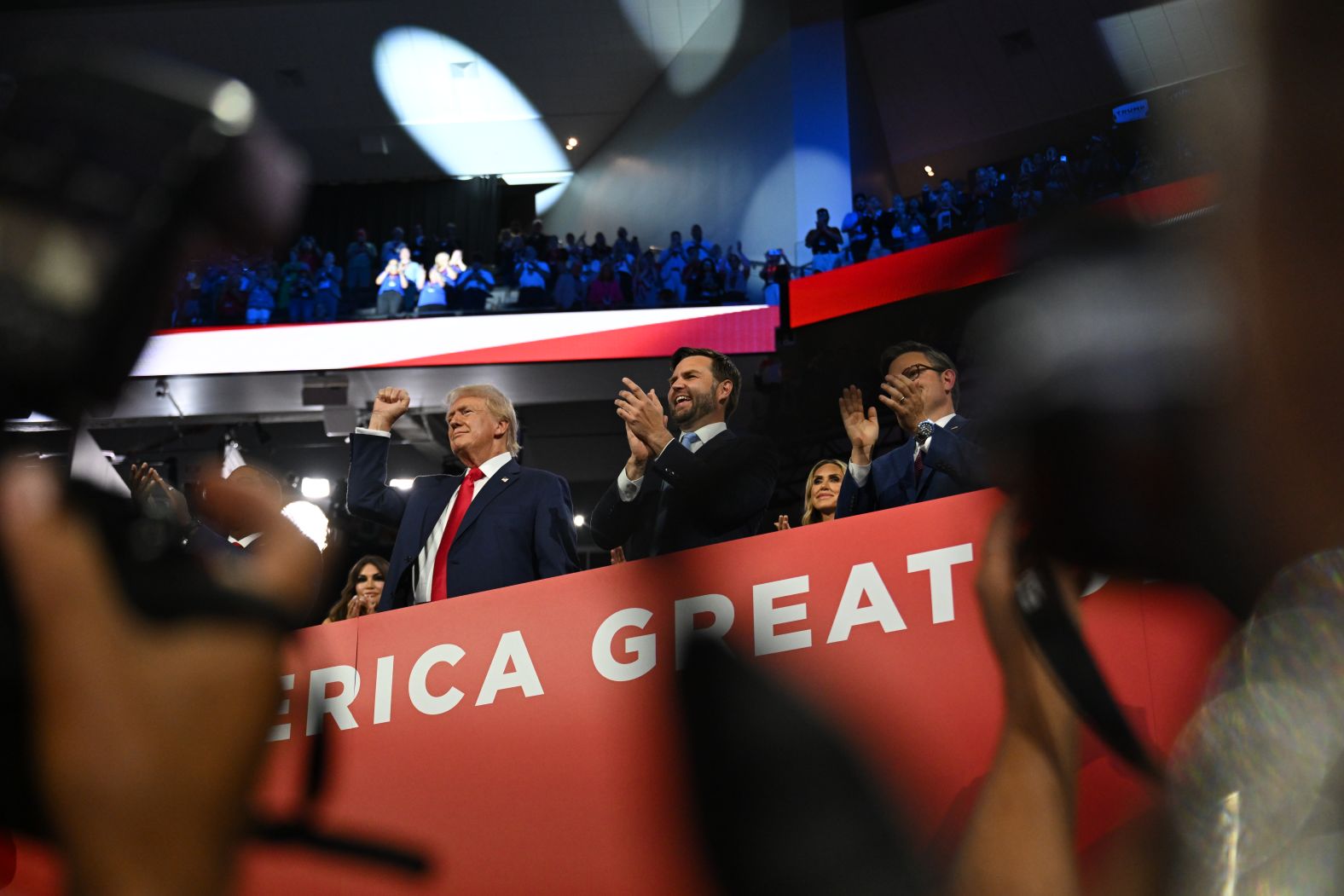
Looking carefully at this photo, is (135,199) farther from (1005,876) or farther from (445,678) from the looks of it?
(445,678)

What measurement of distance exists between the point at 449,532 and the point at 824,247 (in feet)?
25.3

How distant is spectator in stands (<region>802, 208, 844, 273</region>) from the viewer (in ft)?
32.7

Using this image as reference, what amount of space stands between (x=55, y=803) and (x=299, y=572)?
7.7 inches

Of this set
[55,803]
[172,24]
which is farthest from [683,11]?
[55,803]

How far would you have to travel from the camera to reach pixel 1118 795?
0.58 meters

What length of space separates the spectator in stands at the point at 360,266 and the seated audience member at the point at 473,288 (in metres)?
1.56

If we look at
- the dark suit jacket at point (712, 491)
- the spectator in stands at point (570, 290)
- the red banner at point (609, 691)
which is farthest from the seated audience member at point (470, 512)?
the spectator in stands at point (570, 290)

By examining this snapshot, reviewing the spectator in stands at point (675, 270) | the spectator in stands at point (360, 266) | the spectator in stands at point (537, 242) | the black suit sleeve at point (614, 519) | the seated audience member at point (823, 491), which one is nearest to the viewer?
the black suit sleeve at point (614, 519)

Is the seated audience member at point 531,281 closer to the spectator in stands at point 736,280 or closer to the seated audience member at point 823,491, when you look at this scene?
the spectator in stands at point 736,280

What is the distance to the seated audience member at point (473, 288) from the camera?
10.6 metres

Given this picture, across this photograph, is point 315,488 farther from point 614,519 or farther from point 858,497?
point 858,497

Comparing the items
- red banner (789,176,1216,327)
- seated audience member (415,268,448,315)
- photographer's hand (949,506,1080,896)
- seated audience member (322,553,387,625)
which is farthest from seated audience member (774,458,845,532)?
seated audience member (415,268,448,315)

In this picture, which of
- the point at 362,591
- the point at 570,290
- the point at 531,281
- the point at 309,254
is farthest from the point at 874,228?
the point at 362,591

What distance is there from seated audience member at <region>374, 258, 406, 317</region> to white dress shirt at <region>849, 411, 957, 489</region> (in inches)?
326
